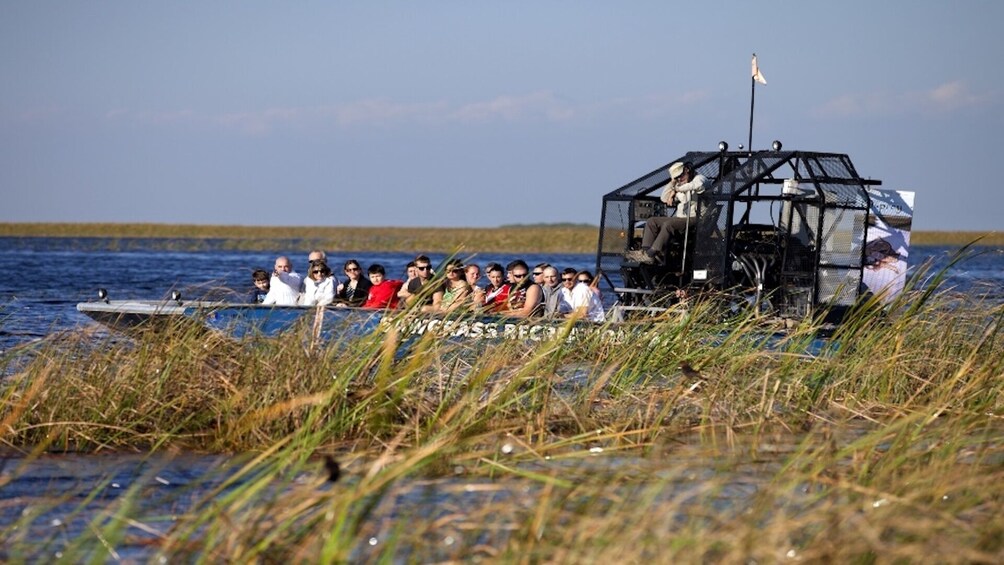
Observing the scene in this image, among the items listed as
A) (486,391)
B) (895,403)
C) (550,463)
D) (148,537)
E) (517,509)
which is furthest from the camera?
(895,403)

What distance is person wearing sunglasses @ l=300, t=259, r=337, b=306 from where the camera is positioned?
1335cm

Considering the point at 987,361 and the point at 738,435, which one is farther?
the point at 987,361

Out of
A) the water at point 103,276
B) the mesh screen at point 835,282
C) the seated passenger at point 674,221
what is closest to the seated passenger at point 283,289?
the water at point 103,276

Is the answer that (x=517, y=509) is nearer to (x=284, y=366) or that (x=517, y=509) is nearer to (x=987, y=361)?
(x=284, y=366)

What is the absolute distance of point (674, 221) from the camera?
13.5m

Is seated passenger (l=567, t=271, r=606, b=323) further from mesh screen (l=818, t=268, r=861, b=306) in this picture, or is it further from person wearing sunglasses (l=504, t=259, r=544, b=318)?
mesh screen (l=818, t=268, r=861, b=306)

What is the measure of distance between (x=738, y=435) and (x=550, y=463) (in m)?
1.36

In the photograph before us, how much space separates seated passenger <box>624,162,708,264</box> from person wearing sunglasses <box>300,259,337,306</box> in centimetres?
301

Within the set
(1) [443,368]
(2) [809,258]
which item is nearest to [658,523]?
(1) [443,368]

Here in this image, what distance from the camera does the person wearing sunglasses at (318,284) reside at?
13.4 meters

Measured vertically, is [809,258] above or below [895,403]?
above

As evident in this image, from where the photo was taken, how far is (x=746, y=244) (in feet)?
44.4

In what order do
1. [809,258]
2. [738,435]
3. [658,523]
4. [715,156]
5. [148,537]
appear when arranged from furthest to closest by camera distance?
[715,156] → [809,258] → [738,435] → [148,537] → [658,523]

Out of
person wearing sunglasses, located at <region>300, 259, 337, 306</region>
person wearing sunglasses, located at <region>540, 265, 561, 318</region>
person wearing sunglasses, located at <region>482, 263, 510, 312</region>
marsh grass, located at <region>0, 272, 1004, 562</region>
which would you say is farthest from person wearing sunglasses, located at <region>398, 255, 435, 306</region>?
marsh grass, located at <region>0, 272, 1004, 562</region>
